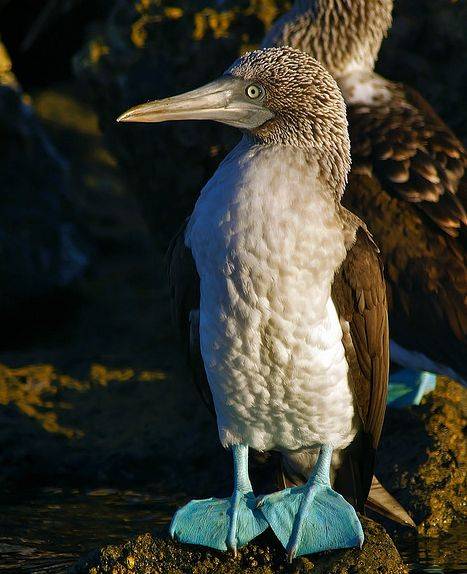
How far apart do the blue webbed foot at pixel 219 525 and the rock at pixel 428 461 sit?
117cm

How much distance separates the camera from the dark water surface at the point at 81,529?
5.16m

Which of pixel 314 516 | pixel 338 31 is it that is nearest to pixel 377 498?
pixel 314 516

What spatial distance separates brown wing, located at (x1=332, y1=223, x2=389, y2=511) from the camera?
4.48 m

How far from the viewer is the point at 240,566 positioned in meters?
4.45

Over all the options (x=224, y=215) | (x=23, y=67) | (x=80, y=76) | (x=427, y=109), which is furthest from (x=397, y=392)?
(x=23, y=67)

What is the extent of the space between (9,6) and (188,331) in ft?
23.0

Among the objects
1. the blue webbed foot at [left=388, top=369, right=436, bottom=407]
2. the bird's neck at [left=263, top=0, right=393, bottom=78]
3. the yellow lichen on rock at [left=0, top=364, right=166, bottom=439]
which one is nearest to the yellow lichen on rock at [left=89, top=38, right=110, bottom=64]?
the bird's neck at [left=263, top=0, right=393, bottom=78]

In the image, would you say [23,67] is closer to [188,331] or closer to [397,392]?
[397,392]

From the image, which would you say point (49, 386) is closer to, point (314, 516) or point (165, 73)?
point (165, 73)

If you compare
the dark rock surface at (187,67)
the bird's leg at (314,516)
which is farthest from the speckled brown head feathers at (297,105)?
the dark rock surface at (187,67)

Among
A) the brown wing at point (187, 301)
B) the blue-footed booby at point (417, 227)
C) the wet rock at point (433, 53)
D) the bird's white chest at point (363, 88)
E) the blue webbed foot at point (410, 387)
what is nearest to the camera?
the brown wing at point (187, 301)

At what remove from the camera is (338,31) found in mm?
7152

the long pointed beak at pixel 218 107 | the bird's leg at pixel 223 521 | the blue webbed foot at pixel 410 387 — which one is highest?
the long pointed beak at pixel 218 107

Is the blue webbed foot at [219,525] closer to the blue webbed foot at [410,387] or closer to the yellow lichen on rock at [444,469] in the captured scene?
the yellow lichen on rock at [444,469]
